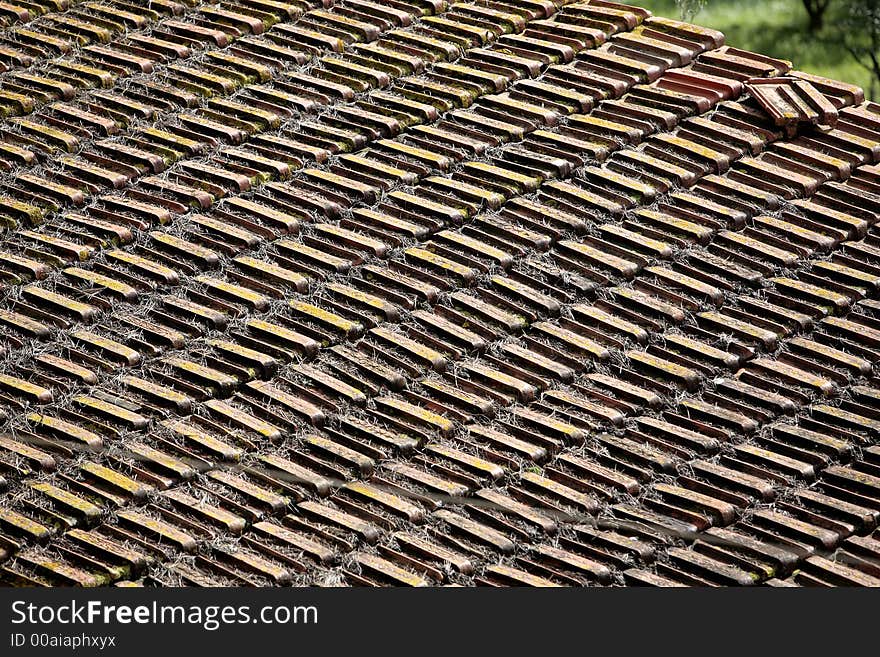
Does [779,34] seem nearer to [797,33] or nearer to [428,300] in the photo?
[797,33]

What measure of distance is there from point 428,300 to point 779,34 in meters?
19.6

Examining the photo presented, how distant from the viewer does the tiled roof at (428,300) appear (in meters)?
5.28

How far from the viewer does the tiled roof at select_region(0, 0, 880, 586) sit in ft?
17.3

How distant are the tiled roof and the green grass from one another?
1666 centimetres

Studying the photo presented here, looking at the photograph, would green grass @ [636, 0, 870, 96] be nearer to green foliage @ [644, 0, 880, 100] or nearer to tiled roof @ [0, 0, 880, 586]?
green foliage @ [644, 0, 880, 100]

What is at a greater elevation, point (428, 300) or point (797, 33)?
point (428, 300)

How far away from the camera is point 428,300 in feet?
20.3

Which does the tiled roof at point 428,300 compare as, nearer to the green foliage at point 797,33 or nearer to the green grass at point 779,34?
the green foliage at point 797,33

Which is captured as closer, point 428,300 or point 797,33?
point 428,300

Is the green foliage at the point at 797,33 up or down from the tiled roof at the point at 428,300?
down

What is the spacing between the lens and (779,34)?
79.3 ft

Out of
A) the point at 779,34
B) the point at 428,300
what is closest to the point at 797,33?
the point at 779,34

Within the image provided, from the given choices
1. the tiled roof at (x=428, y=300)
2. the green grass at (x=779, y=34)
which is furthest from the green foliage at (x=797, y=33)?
the tiled roof at (x=428, y=300)

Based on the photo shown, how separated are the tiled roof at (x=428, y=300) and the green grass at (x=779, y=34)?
1666 cm
